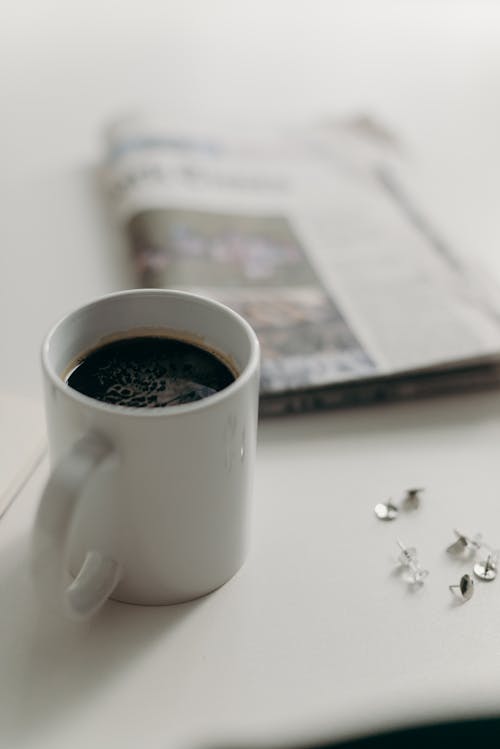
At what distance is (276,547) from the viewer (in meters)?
0.49

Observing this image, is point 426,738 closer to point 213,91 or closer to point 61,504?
point 61,504

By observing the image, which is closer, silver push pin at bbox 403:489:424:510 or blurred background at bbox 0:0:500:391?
silver push pin at bbox 403:489:424:510

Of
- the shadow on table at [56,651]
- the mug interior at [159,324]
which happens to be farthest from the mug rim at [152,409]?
the shadow on table at [56,651]

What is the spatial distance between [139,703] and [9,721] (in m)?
0.06

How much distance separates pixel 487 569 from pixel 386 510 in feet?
0.23

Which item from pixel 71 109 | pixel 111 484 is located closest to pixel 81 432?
pixel 111 484

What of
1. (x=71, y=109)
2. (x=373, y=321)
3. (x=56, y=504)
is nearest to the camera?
(x=56, y=504)

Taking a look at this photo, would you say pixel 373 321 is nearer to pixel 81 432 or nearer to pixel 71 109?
pixel 81 432

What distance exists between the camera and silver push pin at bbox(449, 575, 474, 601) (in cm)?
47

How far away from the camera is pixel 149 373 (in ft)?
1.47

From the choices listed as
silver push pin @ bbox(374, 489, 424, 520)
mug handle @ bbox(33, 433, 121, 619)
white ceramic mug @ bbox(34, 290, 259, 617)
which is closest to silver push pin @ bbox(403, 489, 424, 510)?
silver push pin @ bbox(374, 489, 424, 520)

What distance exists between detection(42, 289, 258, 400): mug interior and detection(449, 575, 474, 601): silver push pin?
18 centimetres

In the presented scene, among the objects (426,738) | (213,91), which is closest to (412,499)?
(426,738)

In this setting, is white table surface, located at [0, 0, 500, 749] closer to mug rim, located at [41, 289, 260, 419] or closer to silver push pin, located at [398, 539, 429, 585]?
silver push pin, located at [398, 539, 429, 585]
